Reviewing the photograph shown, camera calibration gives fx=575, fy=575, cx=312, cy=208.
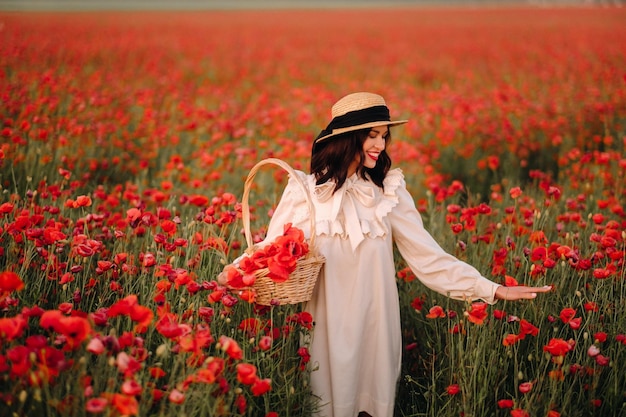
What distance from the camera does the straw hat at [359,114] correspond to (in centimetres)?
220

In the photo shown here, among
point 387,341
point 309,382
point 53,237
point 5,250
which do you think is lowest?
point 309,382

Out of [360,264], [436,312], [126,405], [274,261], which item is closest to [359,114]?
[360,264]

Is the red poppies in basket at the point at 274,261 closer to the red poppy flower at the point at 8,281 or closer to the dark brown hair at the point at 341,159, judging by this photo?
the dark brown hair at the point at 341,159

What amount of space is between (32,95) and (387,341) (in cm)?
474

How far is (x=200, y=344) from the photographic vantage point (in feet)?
5.54

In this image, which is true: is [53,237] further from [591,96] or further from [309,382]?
[591,96]

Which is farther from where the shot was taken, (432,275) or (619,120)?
(619,120)

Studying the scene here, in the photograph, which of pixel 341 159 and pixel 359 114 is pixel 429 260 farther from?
pixel 359 114

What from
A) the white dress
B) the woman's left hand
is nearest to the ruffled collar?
the white dress

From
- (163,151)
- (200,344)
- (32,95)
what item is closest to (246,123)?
(163,151)

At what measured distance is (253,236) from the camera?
9.75 feet

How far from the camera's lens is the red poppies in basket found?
1.86 metres

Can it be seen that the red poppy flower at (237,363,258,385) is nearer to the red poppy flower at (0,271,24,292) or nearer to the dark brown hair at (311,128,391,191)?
the red poppy flower at (0,271,24,292)

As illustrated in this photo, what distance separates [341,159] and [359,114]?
0.19 m
